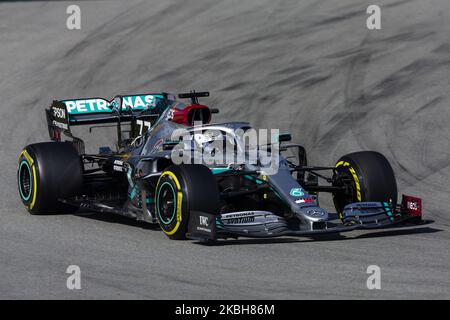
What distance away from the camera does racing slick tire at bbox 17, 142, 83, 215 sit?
1455cm

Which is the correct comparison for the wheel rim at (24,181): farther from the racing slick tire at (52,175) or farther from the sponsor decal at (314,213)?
the sponsor decal at (314,213)

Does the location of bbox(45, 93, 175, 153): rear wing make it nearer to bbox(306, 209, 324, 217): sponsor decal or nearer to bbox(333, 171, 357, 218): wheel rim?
bbox(333, 171, 357, 218): wheel rim

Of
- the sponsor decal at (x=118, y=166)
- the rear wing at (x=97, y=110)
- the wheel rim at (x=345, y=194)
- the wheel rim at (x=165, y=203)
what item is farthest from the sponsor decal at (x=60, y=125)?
the wheel rim at (x=345, y=194)

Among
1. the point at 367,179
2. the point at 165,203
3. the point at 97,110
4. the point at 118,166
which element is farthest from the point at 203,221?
the point at 97,110

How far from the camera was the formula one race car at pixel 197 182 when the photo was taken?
12.5 m

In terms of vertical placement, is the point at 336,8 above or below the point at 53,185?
above

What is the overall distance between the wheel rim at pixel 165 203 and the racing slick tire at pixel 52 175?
1.99m

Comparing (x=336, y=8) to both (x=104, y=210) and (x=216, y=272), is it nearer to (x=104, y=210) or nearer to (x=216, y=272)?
(x=104, y=210)

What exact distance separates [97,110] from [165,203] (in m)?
3.63

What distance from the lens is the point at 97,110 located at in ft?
53.2

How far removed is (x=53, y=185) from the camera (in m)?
14.5

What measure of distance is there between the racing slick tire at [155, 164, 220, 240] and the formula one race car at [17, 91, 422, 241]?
1 centimetres
